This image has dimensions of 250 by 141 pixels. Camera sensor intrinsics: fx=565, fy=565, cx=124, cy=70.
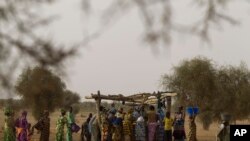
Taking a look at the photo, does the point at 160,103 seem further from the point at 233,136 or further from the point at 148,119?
the point at 233,136

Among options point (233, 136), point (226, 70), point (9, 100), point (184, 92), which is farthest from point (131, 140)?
point (226, 70)

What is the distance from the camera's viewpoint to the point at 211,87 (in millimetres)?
39406

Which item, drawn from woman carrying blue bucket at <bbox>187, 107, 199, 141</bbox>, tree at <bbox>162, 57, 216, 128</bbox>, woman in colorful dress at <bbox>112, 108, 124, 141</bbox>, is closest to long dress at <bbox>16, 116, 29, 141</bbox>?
woman in colorful dress at <bbox>112, 108, 124, 141</bbox>

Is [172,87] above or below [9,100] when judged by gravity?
above

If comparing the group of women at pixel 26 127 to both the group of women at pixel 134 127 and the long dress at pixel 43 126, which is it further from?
the group of women at pixel 134 127

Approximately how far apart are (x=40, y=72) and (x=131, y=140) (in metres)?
13.8

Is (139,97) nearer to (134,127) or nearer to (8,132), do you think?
(134,127)

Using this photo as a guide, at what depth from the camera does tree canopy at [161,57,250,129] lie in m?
38.8

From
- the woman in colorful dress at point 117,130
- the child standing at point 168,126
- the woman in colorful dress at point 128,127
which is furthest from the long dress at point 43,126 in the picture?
the child standing at point 168,126

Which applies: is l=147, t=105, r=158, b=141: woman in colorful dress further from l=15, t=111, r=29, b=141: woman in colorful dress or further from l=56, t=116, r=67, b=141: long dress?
l=15, t=111, r=29, b=141: woman in colorful dress

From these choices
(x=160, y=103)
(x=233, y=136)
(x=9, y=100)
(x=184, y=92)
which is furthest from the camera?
(x=184, y=92)

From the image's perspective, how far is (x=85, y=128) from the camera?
2077 centimetres

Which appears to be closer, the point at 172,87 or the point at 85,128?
the point at 85,128

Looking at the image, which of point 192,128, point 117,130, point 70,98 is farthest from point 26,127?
point 70,98
